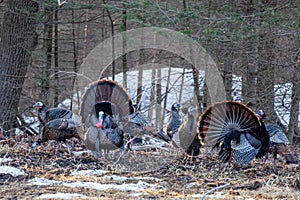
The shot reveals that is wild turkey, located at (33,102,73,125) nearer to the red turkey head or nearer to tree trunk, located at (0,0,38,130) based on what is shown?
the red turkey head

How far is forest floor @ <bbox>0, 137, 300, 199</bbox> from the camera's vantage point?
4.82 m

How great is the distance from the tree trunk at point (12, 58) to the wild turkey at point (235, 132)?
6079 mm

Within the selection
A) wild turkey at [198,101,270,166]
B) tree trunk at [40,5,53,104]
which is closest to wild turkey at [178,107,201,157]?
wild turkey at [198,101,270,166]

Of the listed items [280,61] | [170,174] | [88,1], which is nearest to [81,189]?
[170,174]

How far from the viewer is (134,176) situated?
5.88 metres

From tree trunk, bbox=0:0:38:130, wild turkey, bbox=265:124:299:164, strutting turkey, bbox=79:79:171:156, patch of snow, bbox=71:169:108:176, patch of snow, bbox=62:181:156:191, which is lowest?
patch of snow, bbox=62:181:156:191

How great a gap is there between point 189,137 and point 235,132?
0.84m

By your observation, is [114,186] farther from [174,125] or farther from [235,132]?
[174,125]

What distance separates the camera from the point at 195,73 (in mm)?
11438

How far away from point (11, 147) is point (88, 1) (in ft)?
19.6

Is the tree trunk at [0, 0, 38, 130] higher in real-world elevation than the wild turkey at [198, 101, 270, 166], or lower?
higher

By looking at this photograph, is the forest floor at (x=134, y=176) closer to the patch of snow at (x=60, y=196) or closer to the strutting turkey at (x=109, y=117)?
the patch of snow at (x=60, y=196)

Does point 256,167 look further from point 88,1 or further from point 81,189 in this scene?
point 88,1

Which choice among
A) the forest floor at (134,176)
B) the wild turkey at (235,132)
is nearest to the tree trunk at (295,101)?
the forest floor at (134,176)
